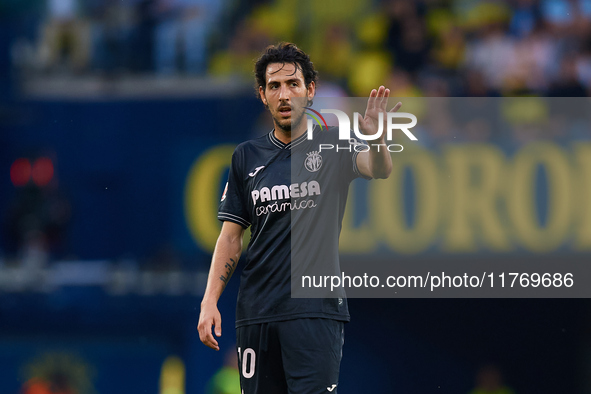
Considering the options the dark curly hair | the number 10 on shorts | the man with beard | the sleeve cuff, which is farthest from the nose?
the number 10 on shorts

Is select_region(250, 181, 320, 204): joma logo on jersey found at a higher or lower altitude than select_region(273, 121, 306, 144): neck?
lower

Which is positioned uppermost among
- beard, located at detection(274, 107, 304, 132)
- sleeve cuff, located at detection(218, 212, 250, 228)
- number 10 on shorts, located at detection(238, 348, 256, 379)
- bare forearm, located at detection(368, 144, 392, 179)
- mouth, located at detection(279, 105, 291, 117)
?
mouth, located at detection(279, 105, 291, 117)

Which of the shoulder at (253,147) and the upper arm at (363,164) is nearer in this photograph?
the upper arm at (363,164)

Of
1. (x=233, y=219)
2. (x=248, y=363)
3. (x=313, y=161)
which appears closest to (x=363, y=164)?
(x=313, y=161)

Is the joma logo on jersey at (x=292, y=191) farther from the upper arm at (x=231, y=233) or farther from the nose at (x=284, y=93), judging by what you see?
the nose at (x=284, y=93)

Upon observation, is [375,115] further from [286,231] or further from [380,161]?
[286,231]

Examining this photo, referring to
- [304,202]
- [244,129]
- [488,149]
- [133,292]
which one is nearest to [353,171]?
[304,202]

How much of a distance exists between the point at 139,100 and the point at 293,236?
6.56 metres

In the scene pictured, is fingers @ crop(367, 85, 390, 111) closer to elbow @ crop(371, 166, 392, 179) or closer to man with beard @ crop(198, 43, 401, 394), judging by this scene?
man with beard @ crop(198, 43, 401, 394)

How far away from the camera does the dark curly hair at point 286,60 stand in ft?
13.6

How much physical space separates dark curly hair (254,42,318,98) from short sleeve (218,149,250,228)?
45cm

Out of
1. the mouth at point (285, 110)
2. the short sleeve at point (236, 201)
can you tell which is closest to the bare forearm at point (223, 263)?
the short sleeve at point (236, 201)

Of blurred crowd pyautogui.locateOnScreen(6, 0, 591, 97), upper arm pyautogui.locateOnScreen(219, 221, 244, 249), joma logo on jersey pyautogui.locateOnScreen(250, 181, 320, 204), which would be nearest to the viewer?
joma logo on jersey pyautogui.locateOnScreen(250, 181, 320, 204)

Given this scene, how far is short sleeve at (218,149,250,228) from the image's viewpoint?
166 inches
